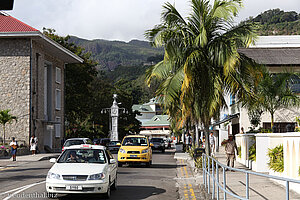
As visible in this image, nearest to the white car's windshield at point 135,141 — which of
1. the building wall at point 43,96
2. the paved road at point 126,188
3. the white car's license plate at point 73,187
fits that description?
the paved road at point 126,188

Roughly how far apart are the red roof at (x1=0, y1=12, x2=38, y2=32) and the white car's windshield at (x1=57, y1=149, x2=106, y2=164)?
32168 millimetres

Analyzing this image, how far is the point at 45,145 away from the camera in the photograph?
50156mm

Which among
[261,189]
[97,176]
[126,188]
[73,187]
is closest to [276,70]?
[126,188]

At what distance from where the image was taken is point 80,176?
11.7m

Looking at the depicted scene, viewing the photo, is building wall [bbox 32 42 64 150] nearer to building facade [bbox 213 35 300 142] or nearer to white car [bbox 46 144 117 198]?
building facade [bbox 213 35 300 142]

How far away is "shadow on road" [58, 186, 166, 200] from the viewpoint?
42.0 feet

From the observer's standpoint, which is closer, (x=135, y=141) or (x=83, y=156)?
(x=83, y=156)

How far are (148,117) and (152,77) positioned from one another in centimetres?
14277

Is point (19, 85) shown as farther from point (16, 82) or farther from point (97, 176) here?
point (97, 176)

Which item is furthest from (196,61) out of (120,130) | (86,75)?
(120,130)

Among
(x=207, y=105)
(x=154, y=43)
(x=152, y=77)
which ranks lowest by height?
(x=207, y=105)

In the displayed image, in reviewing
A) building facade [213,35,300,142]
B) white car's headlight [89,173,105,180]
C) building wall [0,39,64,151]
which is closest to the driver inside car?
white car's headlight [89,173,105,180]

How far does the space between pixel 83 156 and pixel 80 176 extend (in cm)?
176

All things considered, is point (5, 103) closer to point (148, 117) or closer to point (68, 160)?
point (68, 160)
